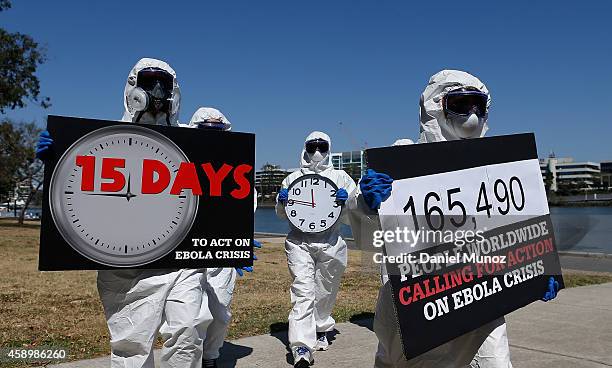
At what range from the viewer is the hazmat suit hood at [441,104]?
321 centimetres

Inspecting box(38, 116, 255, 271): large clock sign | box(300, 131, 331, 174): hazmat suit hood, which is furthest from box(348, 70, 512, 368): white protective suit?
box(300, 131, 331, 174): hazmat suit hood

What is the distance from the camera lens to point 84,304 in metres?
7.63

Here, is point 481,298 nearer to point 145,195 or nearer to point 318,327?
point 145,195

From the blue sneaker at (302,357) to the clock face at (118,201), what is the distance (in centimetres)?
195

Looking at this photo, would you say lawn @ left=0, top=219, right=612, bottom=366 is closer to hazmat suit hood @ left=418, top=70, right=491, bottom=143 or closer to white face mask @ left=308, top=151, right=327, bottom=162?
hazmat suit hood @ left=418, top=70, right=491, bottom=143

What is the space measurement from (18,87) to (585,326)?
29016 millimetres

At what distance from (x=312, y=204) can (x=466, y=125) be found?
2.84 m

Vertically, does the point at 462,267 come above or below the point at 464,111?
below

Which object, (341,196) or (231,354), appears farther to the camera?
(341,196)

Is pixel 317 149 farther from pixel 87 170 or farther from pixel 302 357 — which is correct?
pixel 87 170

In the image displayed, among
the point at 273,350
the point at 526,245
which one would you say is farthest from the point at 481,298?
the point at 273,350

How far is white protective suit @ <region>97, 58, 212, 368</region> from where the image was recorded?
3.32 m

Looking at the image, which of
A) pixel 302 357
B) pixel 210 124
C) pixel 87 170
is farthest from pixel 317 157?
pixel 87 170

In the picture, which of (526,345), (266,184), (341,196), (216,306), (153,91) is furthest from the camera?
(266,184)
